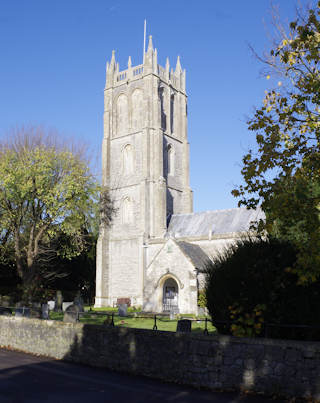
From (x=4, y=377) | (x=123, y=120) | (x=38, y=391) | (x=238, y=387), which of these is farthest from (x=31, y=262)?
(x=123, y=120)

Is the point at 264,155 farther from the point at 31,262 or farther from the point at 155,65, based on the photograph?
the point at 155,65

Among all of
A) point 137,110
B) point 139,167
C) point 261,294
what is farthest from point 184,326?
point 137,110

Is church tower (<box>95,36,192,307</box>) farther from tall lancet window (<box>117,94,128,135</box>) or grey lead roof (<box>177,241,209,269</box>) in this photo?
grey lead roof (<box>177,241,209,269</box>)

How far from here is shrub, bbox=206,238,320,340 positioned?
8.86m

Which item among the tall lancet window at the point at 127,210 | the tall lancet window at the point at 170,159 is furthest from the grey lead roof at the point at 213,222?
the tall lancet window at the point at 170,159

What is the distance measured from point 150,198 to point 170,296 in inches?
403

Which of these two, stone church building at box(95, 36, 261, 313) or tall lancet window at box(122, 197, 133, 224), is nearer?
stone church building at box(95, 36, 261, 313)

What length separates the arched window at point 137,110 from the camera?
41.7m

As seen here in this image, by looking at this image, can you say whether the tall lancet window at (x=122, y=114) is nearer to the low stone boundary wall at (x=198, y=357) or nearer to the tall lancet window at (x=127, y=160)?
the tall lancet window at (x=127, y=160)

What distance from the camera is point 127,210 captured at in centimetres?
4000

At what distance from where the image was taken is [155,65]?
4241 centimetres

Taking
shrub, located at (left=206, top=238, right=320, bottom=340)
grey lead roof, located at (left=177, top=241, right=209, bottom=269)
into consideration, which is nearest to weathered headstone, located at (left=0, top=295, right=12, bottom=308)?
grey lead roof, located at (left=177, top=241, right=209, bottom=269)

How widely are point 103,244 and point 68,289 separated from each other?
624 centimetres

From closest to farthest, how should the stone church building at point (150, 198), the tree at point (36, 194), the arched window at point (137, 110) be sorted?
the tree at point (36, 194), the stone church building at point (150, 198), the arched window at point (137, 110)
